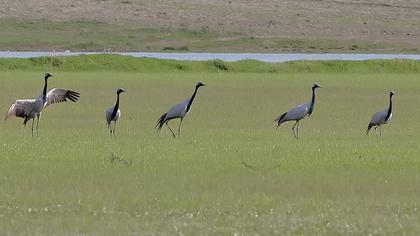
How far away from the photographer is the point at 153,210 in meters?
12.3

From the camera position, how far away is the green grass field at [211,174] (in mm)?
11648

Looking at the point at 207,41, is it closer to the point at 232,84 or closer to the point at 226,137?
the point at 232,84

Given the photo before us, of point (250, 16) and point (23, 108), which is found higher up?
point (23, 108)

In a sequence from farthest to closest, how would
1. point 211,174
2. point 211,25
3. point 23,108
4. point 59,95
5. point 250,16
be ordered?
1. point 250,16
2. point 211,25
3. point 59,95
4. point 23,108
5. point 211,174

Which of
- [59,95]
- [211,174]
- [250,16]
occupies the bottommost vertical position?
[250,16]

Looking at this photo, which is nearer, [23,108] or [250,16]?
[23,108]

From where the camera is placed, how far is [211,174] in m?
15.1

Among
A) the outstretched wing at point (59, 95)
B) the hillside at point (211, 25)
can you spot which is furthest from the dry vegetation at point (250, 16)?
the outstretched wing at point (59, 95)

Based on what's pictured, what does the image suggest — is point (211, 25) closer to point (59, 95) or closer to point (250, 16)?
point (250, 16)

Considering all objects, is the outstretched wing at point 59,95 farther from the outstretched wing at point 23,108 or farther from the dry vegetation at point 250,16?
the dry vegetation at point 250,16

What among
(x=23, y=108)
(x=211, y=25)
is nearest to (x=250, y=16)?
(x=211, y=25)

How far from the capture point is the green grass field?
1165cm

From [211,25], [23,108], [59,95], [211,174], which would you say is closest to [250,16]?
[211,25]

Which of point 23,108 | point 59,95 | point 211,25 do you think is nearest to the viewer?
point 23,108
